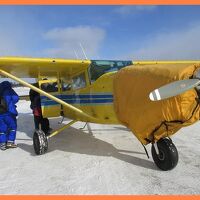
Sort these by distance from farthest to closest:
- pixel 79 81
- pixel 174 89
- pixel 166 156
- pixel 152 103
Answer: pixel 79 81
pixel 166 156
pixel 152 103
pixel 174 89

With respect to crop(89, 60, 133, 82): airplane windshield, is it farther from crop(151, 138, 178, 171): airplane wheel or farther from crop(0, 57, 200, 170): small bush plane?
crop(151, 138, 178, 171): airplane wheel

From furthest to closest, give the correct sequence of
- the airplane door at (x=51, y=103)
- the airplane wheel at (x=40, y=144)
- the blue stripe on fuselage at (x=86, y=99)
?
the airplane door at (x=51, y=103) < the airplane wheel at (x=40, y=144) < the blue stripe on fuselage at (x=86, y=99)

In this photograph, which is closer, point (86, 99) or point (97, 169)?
point (97, 169)

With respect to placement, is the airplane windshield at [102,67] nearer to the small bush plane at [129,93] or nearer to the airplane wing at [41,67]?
the small bush plane at [129,93]

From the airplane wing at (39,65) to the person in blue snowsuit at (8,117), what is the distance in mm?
607

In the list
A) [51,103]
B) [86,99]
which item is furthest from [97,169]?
[51,103]

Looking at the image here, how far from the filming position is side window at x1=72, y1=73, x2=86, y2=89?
7567 mm

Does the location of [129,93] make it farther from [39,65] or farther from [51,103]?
[51,103]

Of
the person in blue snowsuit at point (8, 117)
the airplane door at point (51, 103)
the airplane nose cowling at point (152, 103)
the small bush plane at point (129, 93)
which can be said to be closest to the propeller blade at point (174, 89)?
the small bush plane at point (129, 93)

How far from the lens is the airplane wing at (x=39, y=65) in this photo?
6883 millimetres

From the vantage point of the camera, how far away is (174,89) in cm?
404

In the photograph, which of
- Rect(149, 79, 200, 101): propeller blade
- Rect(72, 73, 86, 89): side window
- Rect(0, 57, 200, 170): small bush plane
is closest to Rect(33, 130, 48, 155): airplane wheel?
Rect(0, 57, 200, 170): small bush plane

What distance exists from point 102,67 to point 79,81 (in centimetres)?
109

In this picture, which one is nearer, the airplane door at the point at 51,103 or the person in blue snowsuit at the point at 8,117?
the person in blue snowsuit at the point at 8,117
